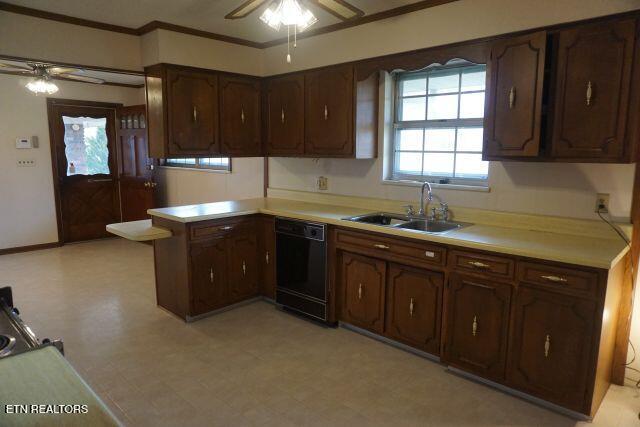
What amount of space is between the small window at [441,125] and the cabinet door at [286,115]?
2.94ft

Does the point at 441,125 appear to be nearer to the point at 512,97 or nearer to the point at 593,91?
the point at 512,97

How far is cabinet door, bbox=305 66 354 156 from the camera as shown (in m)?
3.53

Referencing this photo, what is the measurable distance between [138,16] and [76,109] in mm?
3526

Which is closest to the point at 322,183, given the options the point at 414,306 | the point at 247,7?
the point at 414,306

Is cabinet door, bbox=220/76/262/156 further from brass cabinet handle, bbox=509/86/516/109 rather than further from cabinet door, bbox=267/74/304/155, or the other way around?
brass cabinet handle, bbox=509/86/516/109

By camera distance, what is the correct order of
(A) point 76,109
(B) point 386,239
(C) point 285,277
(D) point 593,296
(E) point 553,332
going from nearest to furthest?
1. (D) point 593,296
2. (E) point 553,332
3. (B) point 386,239
4. (C) point 285,277
5. (A) point 76,109

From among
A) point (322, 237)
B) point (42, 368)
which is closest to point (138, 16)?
point (322, 237)

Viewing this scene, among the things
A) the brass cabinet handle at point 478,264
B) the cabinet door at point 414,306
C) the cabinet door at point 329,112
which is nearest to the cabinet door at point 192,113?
the cabinet door at point 329,112

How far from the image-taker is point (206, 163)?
5.76 metres

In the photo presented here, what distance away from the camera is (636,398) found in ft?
8.02

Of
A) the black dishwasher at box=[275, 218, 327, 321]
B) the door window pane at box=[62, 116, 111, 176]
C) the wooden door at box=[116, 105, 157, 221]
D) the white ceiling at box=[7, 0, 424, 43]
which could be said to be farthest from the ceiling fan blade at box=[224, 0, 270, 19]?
the door window pane at box=[62, 116, 111, 176]

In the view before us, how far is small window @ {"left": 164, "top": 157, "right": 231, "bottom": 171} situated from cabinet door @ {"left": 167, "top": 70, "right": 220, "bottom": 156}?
1067mm

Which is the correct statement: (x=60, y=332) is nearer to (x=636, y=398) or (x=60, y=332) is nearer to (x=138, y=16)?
(x=138, y=16)

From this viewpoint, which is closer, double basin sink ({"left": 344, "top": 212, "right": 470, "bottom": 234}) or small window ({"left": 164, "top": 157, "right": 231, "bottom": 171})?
double basin sink ({"left": 344, "top": 212, "right": 470, "bottom": 234})
